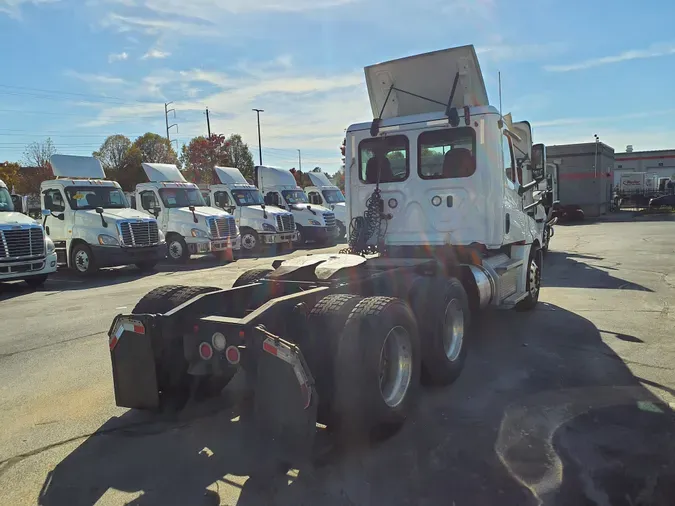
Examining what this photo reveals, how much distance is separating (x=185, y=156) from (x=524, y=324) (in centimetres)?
5471

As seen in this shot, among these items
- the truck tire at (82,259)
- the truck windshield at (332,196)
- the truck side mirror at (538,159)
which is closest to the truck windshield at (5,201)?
the truck tire at (82,259)

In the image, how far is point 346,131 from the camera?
7391 millimetres

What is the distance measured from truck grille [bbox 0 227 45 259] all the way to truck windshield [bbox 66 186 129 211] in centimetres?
250

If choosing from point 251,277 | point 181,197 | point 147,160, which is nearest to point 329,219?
point 181,197

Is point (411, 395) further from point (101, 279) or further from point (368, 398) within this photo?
point (101, 279)

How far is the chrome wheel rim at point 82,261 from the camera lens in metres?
14.3

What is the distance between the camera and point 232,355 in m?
3.75

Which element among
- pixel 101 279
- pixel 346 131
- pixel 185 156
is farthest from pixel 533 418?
pixel 185 156

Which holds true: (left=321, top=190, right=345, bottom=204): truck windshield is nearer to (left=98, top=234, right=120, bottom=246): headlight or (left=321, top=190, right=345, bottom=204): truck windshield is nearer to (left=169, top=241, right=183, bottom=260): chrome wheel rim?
(left=169, top=241, right=183, bottom=260): chrome wheel rim

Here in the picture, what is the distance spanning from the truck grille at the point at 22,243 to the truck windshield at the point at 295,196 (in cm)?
1195

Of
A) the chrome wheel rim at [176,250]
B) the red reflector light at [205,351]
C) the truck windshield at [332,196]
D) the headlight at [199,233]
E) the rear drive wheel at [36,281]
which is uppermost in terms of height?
the truck windshield at [332,196]

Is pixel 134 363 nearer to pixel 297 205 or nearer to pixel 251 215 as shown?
pixel 251 215

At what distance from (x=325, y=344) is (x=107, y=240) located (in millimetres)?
12020

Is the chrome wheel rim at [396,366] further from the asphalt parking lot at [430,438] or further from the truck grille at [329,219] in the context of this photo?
the truck grille at [329,219]
